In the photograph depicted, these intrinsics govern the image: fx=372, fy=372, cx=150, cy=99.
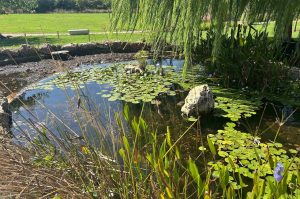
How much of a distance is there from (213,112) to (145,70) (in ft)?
8.84

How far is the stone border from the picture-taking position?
951 centimetres

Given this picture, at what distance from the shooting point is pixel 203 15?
18.0ft

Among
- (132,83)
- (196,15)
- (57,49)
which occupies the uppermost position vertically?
(196,15)

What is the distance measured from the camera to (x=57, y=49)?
1002cm

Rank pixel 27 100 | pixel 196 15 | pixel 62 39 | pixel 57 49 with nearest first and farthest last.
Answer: pixel 196 15
pixel 27 100
pixel 57 49
pixel 62 39

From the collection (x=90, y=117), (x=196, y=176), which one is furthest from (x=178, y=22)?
(x=196, y=176)

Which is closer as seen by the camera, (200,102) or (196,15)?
(200,102)

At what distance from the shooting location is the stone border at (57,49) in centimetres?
951

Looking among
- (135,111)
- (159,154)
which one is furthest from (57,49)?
(159,154)

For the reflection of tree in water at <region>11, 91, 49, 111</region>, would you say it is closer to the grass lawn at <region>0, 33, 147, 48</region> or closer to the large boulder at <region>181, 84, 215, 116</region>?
the large boulder at <region>181, 84, 215, 116</region>

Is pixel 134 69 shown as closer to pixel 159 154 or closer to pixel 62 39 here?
pixel 62 39

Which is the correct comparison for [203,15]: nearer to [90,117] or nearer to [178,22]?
[178,22]

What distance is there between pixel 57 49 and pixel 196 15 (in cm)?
566

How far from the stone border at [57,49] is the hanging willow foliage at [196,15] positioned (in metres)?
3.09
